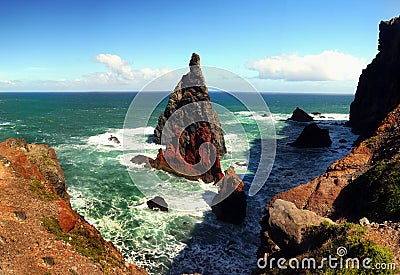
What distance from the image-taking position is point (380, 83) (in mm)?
61844

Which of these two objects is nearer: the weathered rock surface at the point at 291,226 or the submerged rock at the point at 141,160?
the weathered rock surface at the point at 291,226

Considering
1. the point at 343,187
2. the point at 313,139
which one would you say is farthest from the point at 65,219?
the point at 313,139

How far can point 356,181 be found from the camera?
53.4ft

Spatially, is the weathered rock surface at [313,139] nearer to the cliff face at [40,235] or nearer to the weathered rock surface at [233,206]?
the weathered rock surface at [233,206]

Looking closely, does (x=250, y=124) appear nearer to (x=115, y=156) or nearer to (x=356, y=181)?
(x=115, y=156)

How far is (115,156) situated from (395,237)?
41.8 metres

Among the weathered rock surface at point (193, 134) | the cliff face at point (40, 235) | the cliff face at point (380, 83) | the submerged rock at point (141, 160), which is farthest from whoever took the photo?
the cliff face at point (380, 83)

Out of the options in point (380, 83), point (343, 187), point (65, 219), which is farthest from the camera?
point (380, 83)

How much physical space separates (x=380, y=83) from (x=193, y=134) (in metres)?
48.4

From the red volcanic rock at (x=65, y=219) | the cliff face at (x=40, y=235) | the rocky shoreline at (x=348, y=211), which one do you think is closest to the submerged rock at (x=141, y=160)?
the cliff face at (x=40, y=235)

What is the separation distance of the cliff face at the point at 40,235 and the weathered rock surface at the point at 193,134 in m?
20.1

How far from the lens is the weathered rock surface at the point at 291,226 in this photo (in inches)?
473

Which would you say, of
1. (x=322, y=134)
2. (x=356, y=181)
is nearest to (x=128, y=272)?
(x=356, y=181)

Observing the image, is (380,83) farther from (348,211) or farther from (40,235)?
(40,235)
